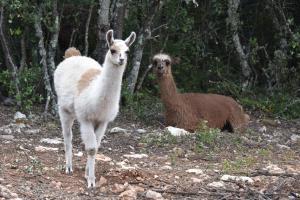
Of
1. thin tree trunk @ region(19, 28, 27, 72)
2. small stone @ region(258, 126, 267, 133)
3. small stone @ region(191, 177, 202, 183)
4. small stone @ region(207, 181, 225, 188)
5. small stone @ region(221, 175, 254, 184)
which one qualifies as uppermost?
thin tree trunk @ region(19, 28, 27, 72)

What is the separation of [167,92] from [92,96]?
467cm

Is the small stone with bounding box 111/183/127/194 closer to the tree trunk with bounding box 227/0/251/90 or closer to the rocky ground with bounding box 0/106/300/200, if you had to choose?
the rocky ground with bounding box 0/106/300/200

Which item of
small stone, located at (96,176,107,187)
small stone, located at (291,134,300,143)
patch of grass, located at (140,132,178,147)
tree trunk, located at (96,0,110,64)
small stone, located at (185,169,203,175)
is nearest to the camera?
small stone, located at (96,176,107,187)

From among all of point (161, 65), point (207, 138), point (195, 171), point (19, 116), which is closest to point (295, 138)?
point (207, 138)

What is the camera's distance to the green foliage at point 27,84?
35.3 feet

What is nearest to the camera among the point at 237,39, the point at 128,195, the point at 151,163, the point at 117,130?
the point at 128,195

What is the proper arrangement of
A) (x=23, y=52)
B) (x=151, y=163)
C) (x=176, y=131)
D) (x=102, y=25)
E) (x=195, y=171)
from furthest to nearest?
(x=23, y=52) < (x=102, y=25) < (x=176, y=131) < (x=151, y=163) < (x=195, y=171)

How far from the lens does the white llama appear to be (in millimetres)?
6680

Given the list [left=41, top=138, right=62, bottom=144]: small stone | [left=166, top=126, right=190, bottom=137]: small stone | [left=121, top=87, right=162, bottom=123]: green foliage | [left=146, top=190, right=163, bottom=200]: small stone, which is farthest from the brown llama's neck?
[left=146, top=190, right=163, bottom=200]: small stone

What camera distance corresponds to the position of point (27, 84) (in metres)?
11.1

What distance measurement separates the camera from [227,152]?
9195 millimetres

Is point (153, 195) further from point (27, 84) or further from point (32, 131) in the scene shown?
point (27, 84)

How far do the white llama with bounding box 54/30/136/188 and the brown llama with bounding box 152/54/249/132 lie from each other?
3970mm

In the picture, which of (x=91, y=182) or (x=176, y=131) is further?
(x=176, y=131)
